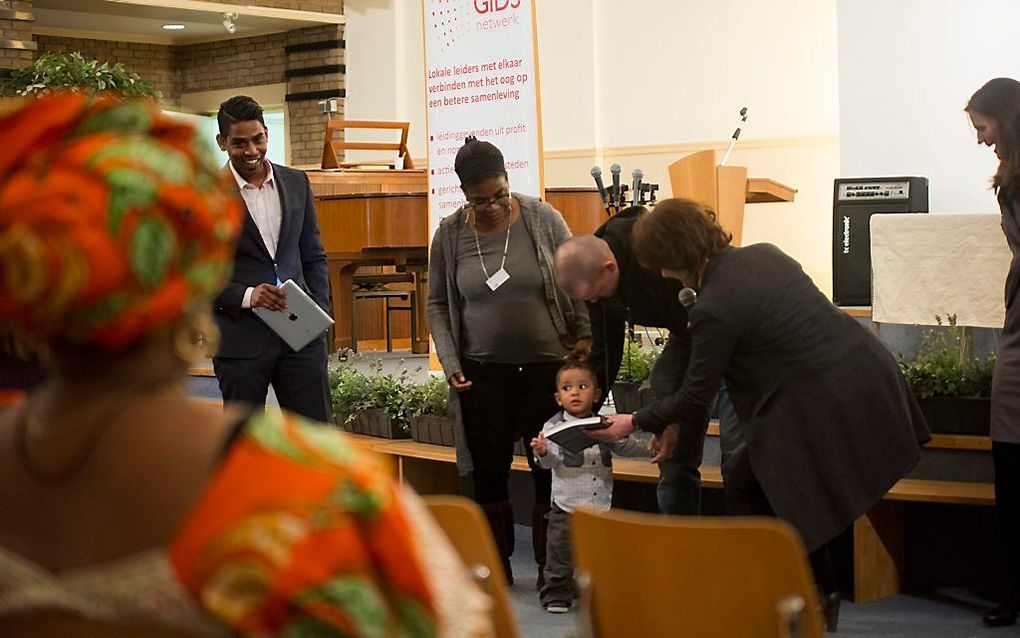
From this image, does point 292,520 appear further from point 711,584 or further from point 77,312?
point 711,584

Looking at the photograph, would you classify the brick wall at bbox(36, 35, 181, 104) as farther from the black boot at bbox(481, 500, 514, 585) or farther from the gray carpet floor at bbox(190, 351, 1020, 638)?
the gray carpet floor at bbox(190, 351, 1020, 638)

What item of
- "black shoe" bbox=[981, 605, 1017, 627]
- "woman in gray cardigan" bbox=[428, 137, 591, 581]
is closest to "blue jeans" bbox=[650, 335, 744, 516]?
"woman in gray cardigan" bbox=[428, 137, 591, 581]

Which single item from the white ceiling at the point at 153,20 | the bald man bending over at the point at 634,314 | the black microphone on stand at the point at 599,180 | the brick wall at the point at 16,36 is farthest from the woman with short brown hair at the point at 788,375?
the white ceiling at the point at 153,20

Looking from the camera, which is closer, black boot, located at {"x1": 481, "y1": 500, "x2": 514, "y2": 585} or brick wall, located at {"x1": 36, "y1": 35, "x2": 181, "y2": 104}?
black boot, located at {"x1": 481, "y1": 500, "x2": 514, "y2": 585}

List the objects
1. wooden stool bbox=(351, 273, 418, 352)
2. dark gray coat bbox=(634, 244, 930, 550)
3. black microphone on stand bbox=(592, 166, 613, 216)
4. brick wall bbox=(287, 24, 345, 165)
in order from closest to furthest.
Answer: dark gray coat bbox=(634, 244, 930, 550) < black microphone on stand bbox=(592, 166, 613, 216) < wooden stool bbox=(351, 273, 418, 352) < brick wall bbox=(287, 24, 345, 165)

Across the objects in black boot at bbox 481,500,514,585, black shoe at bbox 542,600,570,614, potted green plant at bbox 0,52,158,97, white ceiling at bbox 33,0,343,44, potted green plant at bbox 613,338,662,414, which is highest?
white ceiling at bbox 33,0,343,44

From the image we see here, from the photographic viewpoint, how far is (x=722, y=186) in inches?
326

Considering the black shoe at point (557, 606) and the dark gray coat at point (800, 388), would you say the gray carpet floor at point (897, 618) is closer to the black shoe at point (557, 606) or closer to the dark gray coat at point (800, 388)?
the black shoe at point (557, 606)

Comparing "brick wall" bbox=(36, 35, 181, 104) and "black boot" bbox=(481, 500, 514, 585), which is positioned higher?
"brick wall" bbox=(36, 35, 181, 104)

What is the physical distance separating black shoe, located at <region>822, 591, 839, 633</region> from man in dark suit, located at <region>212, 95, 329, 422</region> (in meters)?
1.60

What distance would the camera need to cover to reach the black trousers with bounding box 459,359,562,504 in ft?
13.9

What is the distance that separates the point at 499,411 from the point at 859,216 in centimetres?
452

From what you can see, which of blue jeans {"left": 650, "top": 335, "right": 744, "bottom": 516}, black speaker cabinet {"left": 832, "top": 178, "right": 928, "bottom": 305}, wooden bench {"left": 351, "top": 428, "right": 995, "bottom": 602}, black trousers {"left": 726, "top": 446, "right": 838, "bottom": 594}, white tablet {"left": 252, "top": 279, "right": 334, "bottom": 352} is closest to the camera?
black trousers {"left": 726, "top": 446, "right": 838, "bottom": 594}

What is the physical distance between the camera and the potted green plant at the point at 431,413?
213 inches
